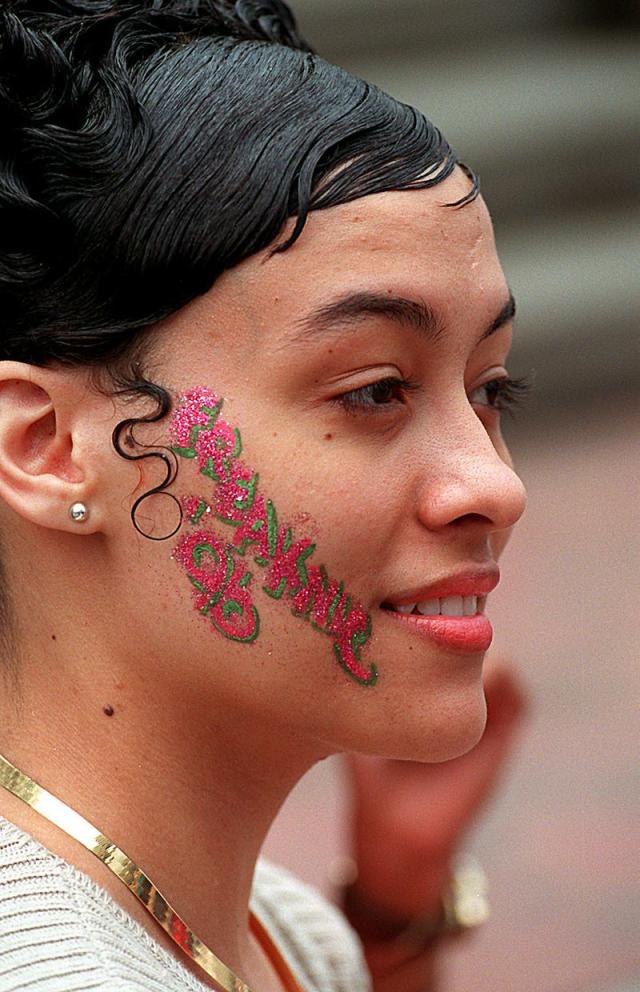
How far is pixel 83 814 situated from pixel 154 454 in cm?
54

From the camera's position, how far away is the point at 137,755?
231 cm

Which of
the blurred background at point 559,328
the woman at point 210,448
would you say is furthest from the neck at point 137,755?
the blurred background at point 559,328

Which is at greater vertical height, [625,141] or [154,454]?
[625,141]

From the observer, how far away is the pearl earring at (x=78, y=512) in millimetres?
2232

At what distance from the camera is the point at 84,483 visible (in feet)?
7.34

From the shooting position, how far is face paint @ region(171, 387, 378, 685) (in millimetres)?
2227

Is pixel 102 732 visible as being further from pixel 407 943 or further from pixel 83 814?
pixel 407 943

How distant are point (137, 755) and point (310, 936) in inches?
31.7

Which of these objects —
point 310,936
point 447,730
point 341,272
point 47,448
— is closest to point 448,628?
point 447,730

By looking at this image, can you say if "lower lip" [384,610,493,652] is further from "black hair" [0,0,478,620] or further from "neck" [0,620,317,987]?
"black hair" [0,0,478,620]

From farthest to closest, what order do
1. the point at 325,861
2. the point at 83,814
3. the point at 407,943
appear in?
1. the point at 325,861
2. the point at 407,943
3. the point at 83,814

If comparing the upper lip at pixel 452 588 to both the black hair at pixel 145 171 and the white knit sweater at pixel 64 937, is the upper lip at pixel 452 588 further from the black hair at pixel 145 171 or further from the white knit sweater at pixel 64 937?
the white knit sweater at pixel 64 937

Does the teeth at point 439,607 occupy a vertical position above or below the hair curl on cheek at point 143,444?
below

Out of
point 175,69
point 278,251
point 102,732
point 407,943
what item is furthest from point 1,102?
point 407,943
